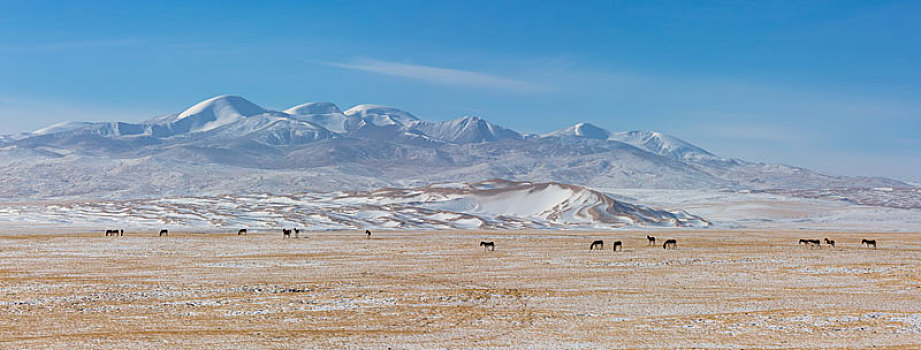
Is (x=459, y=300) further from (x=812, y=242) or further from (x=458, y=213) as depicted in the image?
(x=458, y=213)

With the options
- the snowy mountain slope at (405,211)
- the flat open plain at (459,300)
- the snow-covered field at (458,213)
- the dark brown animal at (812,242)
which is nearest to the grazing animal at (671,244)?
the flat open plain at (459,300)

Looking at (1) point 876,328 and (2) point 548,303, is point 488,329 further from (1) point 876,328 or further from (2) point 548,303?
(1) point 876,328

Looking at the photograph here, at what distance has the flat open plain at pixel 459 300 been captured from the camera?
18844 millimetres

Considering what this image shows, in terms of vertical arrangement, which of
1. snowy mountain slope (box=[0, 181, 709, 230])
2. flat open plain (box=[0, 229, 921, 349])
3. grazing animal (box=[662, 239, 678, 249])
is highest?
snowy mountain slope (box=[0, 181, 709, 230])

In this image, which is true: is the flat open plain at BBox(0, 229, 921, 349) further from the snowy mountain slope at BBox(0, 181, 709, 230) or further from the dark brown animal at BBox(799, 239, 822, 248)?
the snowy mountain slope at BBox(0, 181, 709, 230)

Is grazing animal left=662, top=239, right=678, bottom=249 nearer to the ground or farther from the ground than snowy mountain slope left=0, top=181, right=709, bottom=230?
nearer to the ground

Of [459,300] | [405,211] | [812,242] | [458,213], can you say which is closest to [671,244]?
[812,242]

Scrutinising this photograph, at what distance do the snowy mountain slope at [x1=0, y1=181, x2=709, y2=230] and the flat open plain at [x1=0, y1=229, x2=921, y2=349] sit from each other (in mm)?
42418

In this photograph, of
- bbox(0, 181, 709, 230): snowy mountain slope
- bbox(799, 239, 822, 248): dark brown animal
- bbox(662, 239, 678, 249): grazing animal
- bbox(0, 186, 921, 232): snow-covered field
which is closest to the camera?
bbox(662, 239, 678, 249): grazing animal

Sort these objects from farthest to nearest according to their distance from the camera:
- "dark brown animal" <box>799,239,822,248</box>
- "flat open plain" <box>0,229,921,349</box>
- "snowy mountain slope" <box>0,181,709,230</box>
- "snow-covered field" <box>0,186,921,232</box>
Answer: "snowy mountain slope" <box>0,181,709,230</box> → "snow-covered field" <box>0,186,921,232</box> → "dark brown animal" <box>799,239,822,248</box> → "flat open plain" <box>0,229,921,349</box>

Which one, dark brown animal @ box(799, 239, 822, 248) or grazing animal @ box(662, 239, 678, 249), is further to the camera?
dark brown animal @ box(799, 239, 822, 248)

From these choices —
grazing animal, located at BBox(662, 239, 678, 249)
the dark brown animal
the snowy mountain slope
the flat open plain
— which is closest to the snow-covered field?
the snowy mountain slope

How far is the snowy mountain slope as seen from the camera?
87.4 metres

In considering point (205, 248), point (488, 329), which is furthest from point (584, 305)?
point (205, 248)
